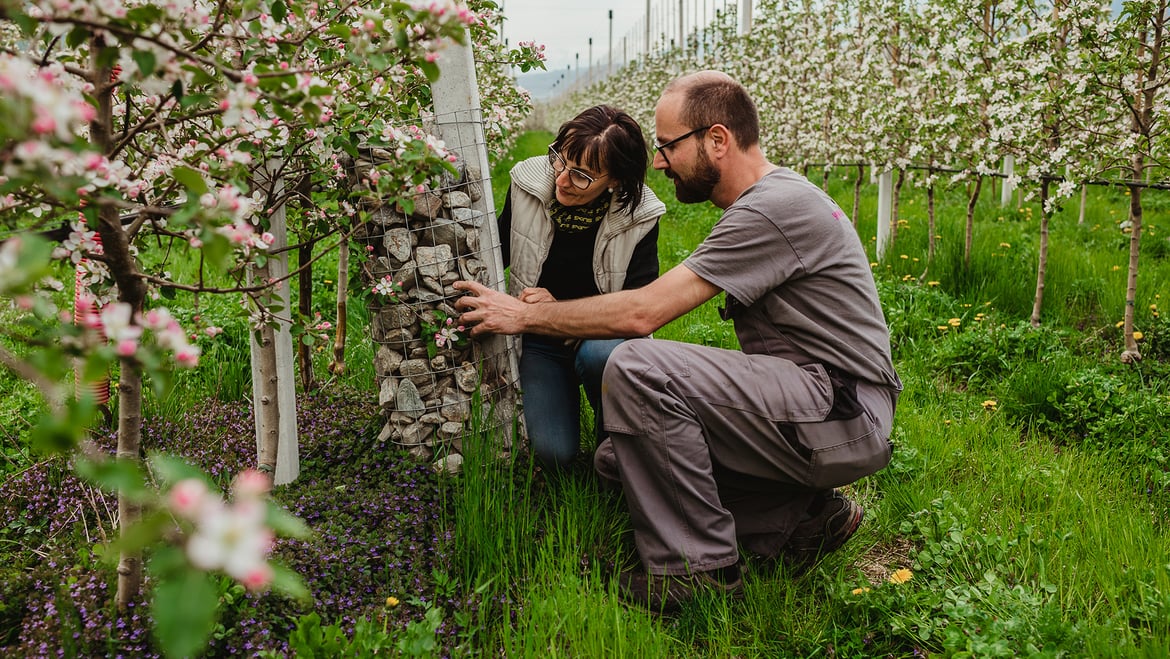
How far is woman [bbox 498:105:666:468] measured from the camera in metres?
2.89

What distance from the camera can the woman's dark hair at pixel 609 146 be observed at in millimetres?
2832

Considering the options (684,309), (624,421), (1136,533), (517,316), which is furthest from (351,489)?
(1136,533)

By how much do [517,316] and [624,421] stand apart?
564 millimetres

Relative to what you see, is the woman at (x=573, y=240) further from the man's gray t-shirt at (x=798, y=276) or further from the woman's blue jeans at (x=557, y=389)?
the man's gray t-shirt at (x=798, y=276)

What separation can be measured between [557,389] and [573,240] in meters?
0.60

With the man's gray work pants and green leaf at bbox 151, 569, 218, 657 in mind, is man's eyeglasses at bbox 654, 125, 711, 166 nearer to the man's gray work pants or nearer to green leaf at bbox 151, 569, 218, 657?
the man's gray work pants

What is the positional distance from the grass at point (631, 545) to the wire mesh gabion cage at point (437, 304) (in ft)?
0.49

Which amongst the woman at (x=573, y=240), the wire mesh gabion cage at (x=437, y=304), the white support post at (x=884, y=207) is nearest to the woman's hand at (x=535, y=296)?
the woman at (x=573, y=240)

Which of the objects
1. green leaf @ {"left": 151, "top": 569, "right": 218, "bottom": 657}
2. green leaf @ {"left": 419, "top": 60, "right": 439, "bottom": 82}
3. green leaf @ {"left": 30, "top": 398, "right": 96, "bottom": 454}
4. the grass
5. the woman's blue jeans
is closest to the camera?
green leaf @ {"left": 151, "top": 569, "right": 218, "bottom": 657}

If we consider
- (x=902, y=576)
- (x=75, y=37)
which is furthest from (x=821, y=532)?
(x=75, y=37)

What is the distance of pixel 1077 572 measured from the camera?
93.7 inches

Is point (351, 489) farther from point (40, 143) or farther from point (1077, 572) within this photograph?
point (1077, 572)

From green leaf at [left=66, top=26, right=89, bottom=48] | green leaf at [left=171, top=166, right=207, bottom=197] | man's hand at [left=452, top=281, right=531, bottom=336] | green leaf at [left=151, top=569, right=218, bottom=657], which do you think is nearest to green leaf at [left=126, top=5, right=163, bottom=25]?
green leaf at [left=66, top=26, right=89, bottom=48]

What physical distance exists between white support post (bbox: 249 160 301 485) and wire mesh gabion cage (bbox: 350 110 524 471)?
27 centimetres
